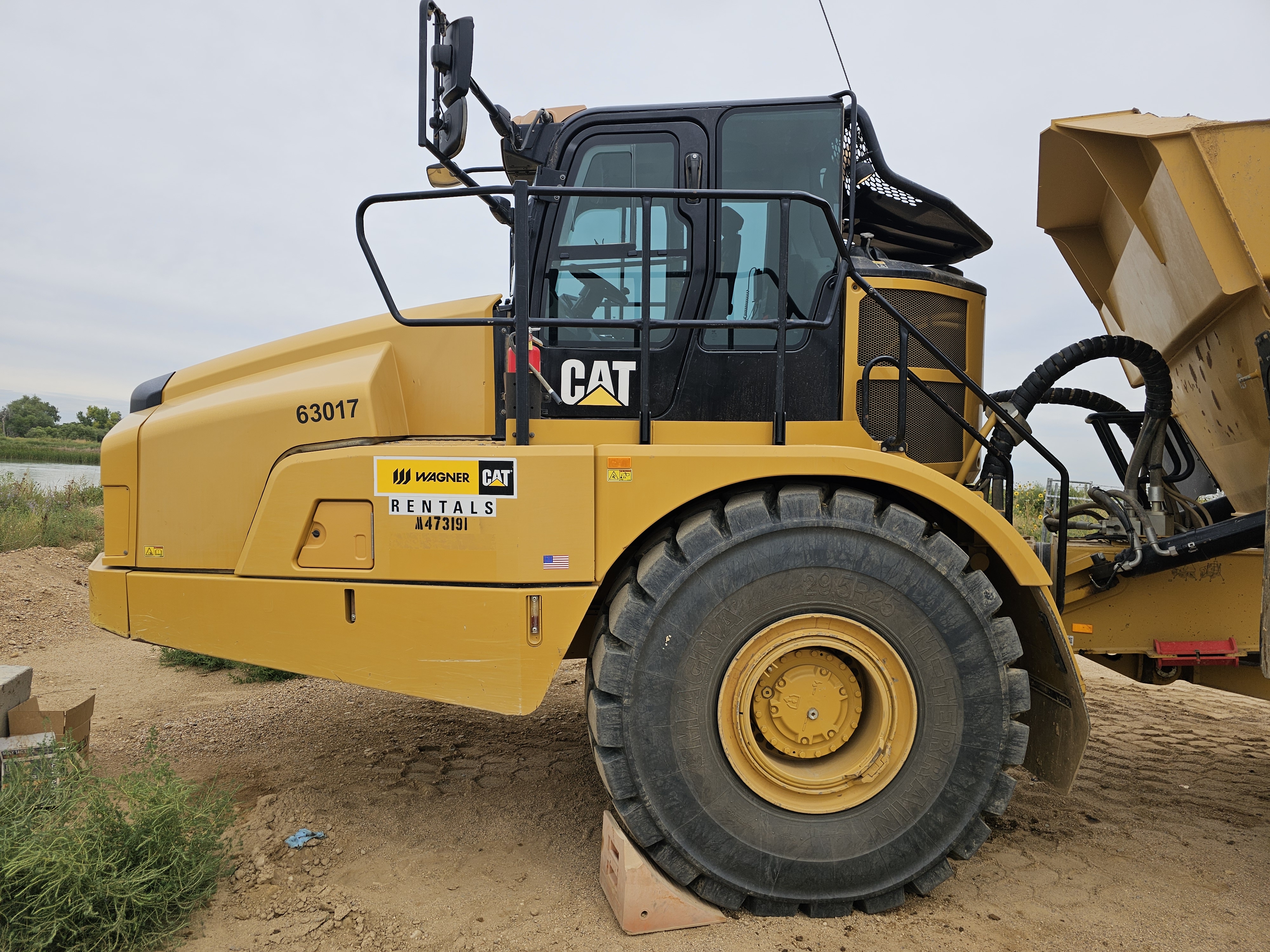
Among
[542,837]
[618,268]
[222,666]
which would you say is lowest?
[222,666]

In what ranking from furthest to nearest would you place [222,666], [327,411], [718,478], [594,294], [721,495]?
1. [222,666]
2. [594,294]
3. [327,411]
4. [721,495]
5. [718,478]

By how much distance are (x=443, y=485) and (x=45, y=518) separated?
12179 millimetres

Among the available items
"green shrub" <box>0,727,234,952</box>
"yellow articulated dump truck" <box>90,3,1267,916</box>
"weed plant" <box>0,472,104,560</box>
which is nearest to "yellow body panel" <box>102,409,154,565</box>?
"yellow articulated dump truck" <box>90,3,1267,916</box>

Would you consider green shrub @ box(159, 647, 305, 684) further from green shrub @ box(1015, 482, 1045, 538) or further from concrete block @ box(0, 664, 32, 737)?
green shrub @ box(1015, 482, 1045, 538)

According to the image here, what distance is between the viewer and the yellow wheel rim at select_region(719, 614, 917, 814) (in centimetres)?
278

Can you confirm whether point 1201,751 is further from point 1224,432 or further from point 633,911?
point 633,911

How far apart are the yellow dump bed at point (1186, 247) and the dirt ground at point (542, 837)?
169cm

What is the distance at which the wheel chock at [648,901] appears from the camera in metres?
2.68

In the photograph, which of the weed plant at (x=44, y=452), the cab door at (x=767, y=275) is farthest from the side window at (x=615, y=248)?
the weed plant at (x=44, y=452)

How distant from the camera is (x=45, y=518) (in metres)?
11.7

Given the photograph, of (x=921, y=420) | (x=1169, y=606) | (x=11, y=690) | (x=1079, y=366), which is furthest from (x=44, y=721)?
(x=1169, y=606)

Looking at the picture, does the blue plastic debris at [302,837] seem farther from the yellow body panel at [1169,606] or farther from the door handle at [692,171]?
the yellow body panel at [1169,606]

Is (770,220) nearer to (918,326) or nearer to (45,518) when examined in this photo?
(918,326)

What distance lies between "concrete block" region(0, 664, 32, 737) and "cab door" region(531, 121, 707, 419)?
2.93 metres
